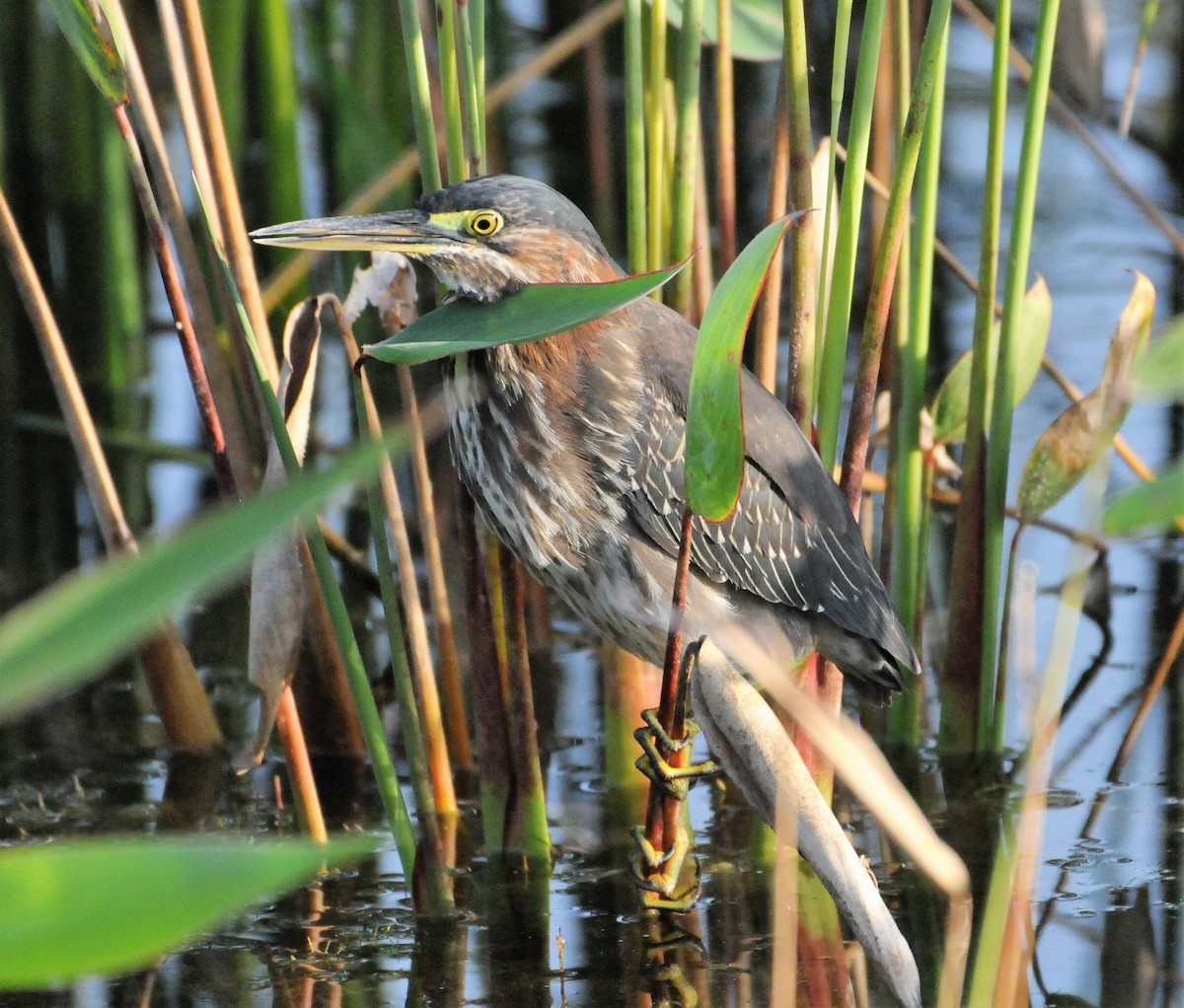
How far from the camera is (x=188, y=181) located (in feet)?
21.7

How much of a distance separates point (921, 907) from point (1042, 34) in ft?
4.96

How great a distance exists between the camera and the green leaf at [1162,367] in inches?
36.1

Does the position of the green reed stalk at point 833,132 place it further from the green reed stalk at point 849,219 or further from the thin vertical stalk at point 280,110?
the thin vertical stalk at point 280,110

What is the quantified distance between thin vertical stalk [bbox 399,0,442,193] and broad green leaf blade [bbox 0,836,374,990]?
1.81 m

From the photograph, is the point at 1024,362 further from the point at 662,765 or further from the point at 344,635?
the point at 344,635

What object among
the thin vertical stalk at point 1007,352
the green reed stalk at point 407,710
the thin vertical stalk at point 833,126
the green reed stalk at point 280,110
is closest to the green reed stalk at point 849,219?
the thin vertical stalk at point 833,126

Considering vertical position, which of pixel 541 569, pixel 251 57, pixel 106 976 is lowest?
pixel 106 976

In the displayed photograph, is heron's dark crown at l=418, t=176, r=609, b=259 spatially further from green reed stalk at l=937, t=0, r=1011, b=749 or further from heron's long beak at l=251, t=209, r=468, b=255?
green reed stalk at l=937, t=0, r=1011, b=749

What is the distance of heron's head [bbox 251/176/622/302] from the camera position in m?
2.51

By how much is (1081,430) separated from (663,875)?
1148mm

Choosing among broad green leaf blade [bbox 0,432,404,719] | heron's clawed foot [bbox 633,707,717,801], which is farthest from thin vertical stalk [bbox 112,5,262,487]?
broad green leaf blade [bbox 0,432,404,719]

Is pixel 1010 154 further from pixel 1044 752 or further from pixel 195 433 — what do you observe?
pixel 1044 752

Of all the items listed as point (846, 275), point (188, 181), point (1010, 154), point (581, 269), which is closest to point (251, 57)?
point (188, 181)

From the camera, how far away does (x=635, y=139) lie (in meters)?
2.61
